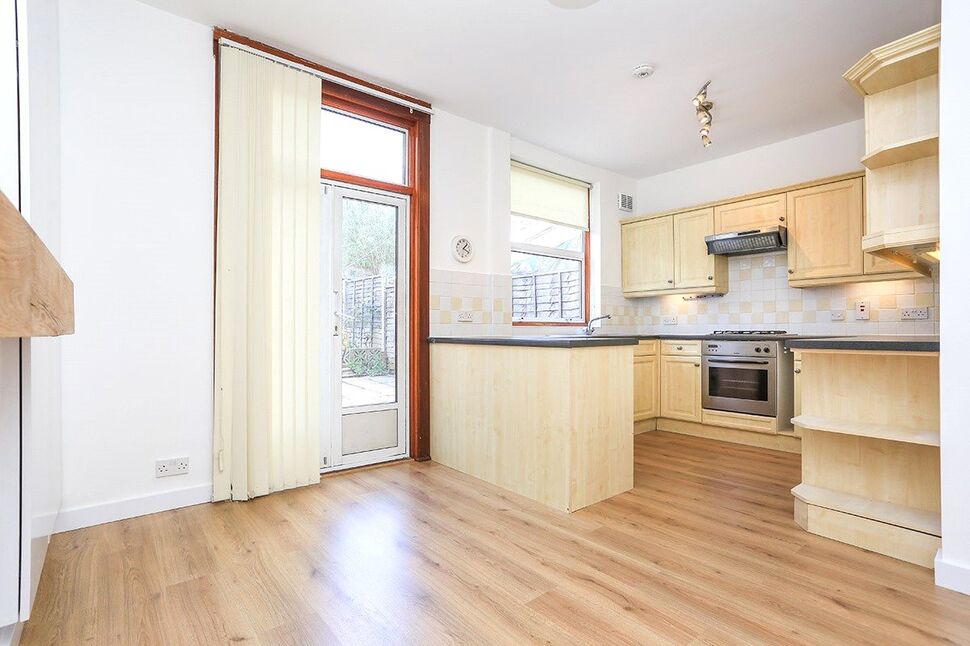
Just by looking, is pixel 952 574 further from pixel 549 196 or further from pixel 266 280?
pixel 549 196

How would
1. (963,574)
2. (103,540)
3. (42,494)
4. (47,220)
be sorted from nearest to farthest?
(42,494)
(963,574)
(47,220)
(103,540)

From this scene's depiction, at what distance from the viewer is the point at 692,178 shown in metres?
5.13

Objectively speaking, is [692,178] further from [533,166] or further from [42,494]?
[42,494]

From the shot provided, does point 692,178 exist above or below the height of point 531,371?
above

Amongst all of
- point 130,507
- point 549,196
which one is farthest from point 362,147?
point 130,507

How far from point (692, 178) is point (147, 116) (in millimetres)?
4709

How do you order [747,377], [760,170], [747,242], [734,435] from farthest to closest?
[760,170] → [747,242] → [734,435] → [747,377]

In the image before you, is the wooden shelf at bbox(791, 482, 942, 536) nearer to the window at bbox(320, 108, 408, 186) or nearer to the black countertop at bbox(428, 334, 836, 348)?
the black countertop at bbox(428, 334, 836, 348)

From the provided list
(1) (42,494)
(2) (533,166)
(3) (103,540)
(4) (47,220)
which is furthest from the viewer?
(2) (533,166)

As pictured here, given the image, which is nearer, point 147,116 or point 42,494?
point 42,494

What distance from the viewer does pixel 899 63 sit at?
2.16 metres

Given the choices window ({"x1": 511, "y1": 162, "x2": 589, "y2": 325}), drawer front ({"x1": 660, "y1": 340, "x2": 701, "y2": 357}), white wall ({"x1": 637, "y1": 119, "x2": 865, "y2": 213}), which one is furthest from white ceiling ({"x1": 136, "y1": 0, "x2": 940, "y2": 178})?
drawer front ({"x1": 660, "y1": 340, "x2": 701, "y2": 357})

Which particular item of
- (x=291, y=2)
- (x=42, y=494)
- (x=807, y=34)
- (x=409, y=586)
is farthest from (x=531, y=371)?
(x=807, y=34)

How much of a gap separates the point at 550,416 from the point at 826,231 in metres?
2.96
